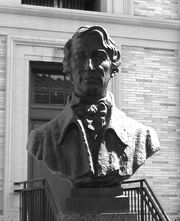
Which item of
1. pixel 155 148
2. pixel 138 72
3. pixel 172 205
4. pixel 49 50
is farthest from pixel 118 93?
pixel 155 148

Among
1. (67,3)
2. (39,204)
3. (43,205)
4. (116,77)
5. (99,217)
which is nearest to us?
(99,217)

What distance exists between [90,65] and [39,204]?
10.7 feet

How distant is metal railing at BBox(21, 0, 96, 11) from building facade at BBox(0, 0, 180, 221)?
0.20 ft

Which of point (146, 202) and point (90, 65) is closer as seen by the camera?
point (90, 65)

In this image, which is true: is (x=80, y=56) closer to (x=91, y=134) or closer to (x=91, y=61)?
(x=91, y=61)

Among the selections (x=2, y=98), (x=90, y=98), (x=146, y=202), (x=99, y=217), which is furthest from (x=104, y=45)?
(x=2, y=98)

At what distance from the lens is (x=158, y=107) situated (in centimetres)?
1106

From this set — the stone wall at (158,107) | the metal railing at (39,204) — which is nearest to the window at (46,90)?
A: the stone wall at (158,107)

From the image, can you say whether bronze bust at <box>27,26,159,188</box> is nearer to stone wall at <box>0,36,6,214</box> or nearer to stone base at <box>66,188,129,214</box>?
stone base at <box>66,188,129,214</box>

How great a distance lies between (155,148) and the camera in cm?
470

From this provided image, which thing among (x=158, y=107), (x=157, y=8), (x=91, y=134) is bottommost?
(x=91, y=134)

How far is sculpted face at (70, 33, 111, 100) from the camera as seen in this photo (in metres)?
4.43

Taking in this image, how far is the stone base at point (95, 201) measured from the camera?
4395 mm

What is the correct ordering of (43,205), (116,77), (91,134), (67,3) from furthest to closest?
(67,3) < (116,77) < (43,205) < (91,134)
